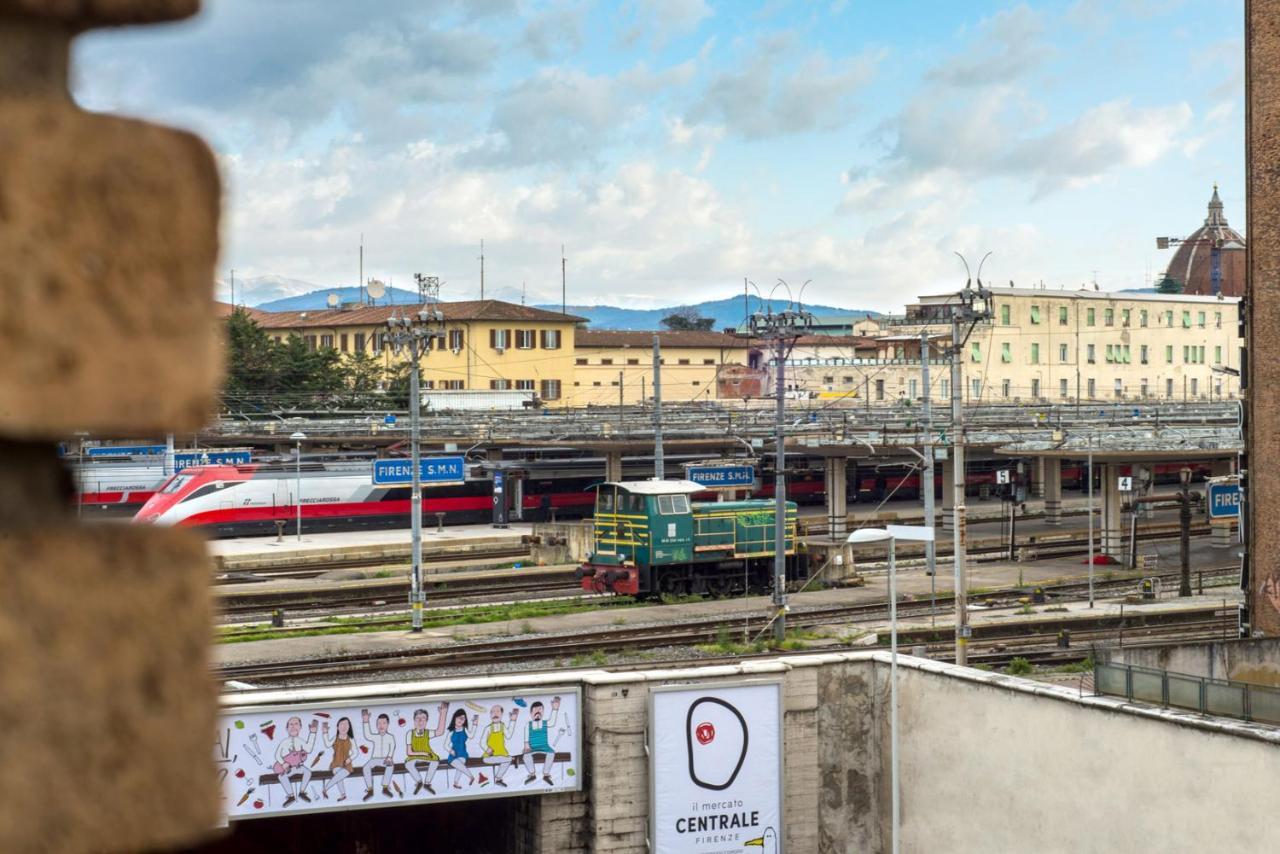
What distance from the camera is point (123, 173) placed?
4.38 feet

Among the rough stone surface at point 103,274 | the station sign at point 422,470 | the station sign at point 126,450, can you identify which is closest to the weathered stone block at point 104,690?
the rough stone surface at point 103,274

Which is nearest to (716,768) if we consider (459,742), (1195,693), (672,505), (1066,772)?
(459,742)

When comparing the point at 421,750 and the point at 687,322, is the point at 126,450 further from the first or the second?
the point at 687,322

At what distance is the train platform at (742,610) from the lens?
30203 millimetres

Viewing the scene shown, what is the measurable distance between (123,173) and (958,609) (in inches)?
991

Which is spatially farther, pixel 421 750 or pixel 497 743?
pixel 497 743

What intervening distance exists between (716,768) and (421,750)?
443 cm

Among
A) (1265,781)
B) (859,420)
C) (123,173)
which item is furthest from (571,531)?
(123,173)

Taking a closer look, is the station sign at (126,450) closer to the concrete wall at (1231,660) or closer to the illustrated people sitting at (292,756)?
the illustrated people sitting at (292,756)

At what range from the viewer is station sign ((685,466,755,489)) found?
43.6 meters

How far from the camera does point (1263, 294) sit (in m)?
30.8

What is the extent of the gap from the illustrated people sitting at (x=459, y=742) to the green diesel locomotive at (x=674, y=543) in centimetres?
1680

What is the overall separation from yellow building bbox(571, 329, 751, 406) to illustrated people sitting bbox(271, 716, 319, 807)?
75012mm

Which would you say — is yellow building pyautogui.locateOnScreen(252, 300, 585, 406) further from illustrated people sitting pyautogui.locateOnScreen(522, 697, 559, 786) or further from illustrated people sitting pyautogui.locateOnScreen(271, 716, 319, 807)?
illustrated people sitting pyautogui.locateOnScreen(271, 716, 319, 807)
